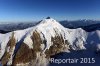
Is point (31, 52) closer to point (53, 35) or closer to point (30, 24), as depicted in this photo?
point (53, 35)

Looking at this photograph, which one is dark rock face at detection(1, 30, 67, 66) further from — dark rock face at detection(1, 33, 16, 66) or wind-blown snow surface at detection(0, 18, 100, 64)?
wind-blown snow surface at detection(0, 18, 100, 64)

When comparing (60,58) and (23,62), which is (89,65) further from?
(23,62)

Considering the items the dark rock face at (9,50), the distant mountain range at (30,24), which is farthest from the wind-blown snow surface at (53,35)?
the distant mountain range at (30,24)

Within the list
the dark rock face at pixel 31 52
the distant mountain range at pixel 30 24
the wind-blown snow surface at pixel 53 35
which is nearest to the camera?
the distant mountain range at pixel 30 24

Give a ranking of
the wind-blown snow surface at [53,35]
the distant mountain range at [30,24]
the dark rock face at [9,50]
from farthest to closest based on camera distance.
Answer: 1. the wind-blown snow surface at [53,35]
2. the dark rock face at [9,50]
3. the distant mountain range at [30,24]

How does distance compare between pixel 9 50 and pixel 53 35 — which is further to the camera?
pixel 53 35

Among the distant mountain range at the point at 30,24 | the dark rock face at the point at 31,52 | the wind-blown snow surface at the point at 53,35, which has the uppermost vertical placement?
the distant mountain range at the point at 30,24

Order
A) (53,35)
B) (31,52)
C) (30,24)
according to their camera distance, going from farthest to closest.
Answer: (53,35)
(31,52)
(30,24)

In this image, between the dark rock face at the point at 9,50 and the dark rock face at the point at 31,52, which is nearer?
the dark rock face at the point at 31,52

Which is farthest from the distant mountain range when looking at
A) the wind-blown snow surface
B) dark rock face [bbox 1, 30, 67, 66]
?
dark rock face [bbox 1, 30, 67, 66]

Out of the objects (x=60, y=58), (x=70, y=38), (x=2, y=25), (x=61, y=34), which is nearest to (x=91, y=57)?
(x=60, y=58)

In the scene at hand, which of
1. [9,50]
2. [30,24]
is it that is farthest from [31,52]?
[30,24]

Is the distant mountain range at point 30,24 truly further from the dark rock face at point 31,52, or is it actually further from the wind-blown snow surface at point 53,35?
the dark rock face at point 31,52
